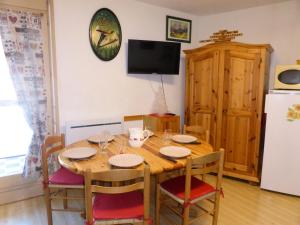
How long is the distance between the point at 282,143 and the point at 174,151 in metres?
1.57

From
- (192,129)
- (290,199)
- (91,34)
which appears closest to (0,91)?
(91,34)

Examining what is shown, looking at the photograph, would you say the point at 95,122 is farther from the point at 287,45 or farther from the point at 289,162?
the point at 287,45

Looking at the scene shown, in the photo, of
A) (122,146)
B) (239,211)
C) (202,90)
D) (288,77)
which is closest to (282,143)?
(288,77)

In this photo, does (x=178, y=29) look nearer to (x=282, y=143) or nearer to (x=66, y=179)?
(x=282, y=143)

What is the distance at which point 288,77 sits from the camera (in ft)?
9.21

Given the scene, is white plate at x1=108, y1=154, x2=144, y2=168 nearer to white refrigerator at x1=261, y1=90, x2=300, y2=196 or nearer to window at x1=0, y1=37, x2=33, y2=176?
window at x1=0, y1=37, x2=33, y2=176

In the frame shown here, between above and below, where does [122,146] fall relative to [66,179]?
above

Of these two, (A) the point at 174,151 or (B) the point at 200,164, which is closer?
(B) the point at 200,164

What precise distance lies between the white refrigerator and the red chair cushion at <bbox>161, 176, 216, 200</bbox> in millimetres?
1297

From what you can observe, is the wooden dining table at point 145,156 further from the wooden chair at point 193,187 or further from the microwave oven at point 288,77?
the microwave oven at point 288,77

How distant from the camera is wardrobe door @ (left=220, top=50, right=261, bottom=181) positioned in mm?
2992

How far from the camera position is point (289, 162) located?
9.03 ft

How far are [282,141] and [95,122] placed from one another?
7.43ft

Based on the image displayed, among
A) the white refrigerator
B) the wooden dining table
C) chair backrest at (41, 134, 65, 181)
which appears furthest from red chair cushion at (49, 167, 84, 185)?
the white refrigerator
